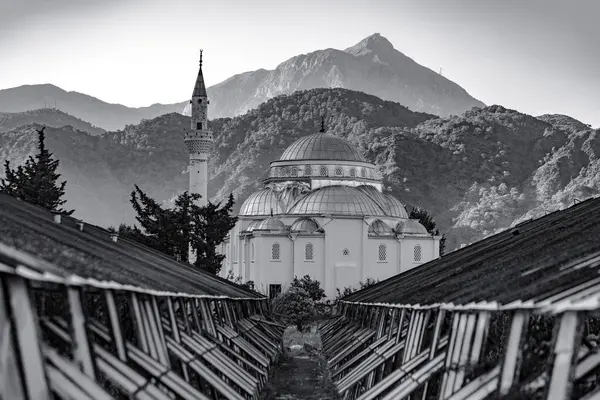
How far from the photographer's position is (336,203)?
78.1 m

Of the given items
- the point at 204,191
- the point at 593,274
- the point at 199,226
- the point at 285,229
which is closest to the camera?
the point at 593,274

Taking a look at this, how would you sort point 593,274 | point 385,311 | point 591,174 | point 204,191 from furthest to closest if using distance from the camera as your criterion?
1. point 591,174
2. point 204,191
3. point 385,311
4. point 593,274

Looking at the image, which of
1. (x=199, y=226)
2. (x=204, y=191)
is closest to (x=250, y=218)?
(x=204, y=191)

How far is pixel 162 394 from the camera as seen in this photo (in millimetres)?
11305

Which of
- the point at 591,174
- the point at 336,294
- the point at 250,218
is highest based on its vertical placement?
the point at 591,174

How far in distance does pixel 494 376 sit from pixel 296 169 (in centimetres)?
7642

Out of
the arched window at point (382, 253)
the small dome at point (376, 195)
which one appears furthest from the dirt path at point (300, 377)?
the small dome at point (376, 195)

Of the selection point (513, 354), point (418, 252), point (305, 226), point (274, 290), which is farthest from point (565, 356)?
point (418, 252)

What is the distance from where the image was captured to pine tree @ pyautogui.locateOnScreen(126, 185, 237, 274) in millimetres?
53812

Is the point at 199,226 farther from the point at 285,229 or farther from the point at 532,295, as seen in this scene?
the point at 532,295

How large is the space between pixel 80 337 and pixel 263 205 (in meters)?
74.2

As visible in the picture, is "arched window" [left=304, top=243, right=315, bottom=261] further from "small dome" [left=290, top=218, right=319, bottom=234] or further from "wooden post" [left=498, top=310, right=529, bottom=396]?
"wooden post" [left=498, top=310, right=529, bottom=396]

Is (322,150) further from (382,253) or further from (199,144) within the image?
(382,253)

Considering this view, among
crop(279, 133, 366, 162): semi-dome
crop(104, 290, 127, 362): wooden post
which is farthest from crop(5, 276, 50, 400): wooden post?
crop(279, 133, 366, 162): semi-dome
